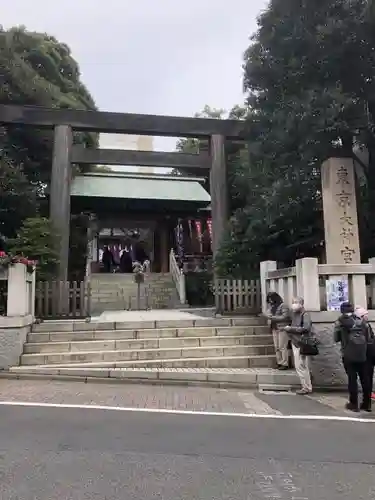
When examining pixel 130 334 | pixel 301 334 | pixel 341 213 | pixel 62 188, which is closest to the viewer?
pixel 301 334

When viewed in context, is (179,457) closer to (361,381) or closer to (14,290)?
(361,381)

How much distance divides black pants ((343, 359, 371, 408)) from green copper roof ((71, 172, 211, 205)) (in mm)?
16330

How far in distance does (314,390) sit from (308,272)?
2256 mm

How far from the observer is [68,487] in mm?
3818

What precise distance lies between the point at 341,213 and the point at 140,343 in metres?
5.61

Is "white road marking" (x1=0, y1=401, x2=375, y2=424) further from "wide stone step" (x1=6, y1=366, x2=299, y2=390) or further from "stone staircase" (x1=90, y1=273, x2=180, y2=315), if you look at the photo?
"stone staircase" (x1=90, y1=273, x2=180, y2=315)

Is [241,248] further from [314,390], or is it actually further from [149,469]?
[149,469]


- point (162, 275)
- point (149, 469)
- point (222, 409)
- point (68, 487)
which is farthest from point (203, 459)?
point (162, 275)

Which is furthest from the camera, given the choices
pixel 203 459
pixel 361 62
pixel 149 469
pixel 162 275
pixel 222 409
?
pixel 162 275

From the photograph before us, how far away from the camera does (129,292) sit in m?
20.7

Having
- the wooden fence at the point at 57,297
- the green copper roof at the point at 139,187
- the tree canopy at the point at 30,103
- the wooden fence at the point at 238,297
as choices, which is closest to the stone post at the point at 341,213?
the wooden fence at the point at 238,297

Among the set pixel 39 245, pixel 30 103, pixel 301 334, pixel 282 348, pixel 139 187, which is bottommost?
pixel 282 348

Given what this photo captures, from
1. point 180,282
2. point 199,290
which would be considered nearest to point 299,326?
point 180,282

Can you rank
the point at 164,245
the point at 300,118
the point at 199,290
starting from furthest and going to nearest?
the point at 164,245, the point at 199,290, the point at 300,118
